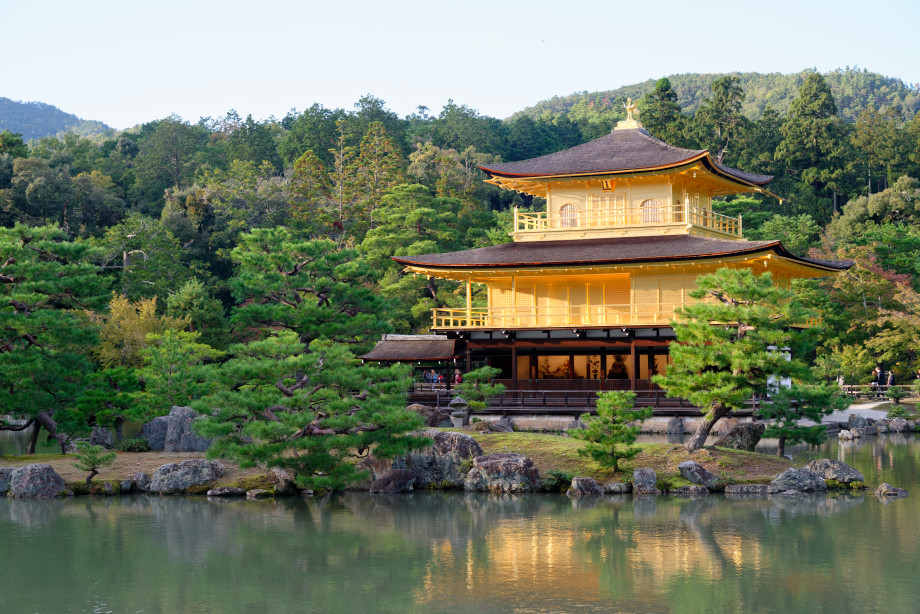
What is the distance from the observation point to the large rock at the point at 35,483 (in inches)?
825

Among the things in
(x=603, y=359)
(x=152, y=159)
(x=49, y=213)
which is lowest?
(x=603, y=359)

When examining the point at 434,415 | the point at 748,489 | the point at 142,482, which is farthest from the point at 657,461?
the point at 142,482

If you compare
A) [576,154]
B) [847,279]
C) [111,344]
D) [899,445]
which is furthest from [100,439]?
[847,279]

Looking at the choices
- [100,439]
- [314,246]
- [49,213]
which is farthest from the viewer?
[49,213]

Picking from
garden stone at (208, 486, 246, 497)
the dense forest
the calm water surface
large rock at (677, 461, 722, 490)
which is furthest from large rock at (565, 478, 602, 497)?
garden stone at (208, 486, 246, 497)

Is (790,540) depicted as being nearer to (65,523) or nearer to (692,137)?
(65,523)

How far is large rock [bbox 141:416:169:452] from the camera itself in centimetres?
2622

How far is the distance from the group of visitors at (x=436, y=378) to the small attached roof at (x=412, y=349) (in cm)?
132

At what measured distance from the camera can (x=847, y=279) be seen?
44.5 m

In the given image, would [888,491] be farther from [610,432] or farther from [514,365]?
[514,365]

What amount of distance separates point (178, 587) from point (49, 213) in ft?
137

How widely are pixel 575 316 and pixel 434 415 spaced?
6.36 m

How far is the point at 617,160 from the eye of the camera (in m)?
34.5

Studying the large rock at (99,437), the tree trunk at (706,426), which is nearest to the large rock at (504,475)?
the tree trunk at (706,426)
